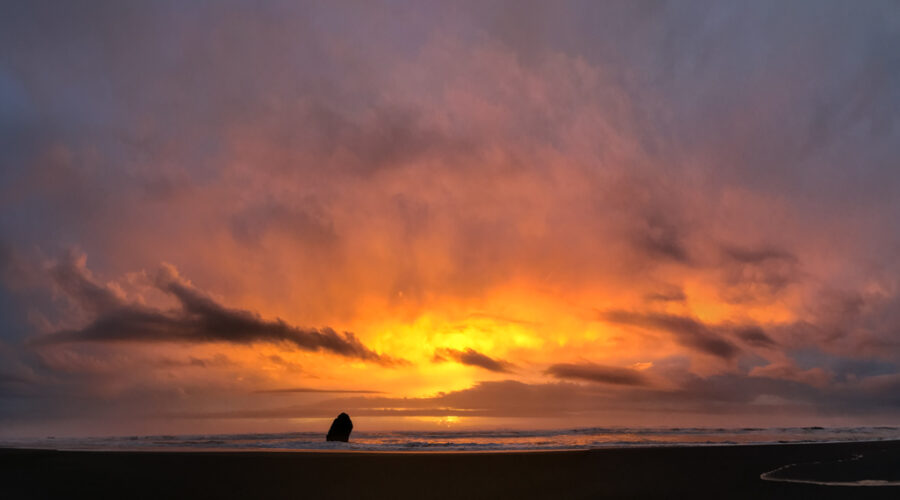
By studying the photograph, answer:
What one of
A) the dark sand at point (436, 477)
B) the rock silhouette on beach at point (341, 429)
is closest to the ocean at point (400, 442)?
the rock silhouette on beach at point (341, 429)

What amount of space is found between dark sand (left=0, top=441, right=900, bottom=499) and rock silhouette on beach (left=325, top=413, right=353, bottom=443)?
73.0 ft

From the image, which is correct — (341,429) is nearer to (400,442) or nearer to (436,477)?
(400,442)

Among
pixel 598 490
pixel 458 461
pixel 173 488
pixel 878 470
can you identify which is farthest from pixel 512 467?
pixel 878 470

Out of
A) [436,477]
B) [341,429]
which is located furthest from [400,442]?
[436,477]

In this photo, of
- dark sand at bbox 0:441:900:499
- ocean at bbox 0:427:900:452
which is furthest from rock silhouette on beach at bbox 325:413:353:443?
dark sand at bbox 0:441:900:499

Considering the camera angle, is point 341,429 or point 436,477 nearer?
point 436,477

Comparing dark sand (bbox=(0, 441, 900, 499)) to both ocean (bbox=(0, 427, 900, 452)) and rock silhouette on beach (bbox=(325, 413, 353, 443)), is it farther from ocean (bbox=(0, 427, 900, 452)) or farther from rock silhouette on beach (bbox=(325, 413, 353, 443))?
rock silhouette on beach (bbox=(325, 413, 353, 443))

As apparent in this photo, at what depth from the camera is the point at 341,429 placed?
5553cm

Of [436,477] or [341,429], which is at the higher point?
[436,477]

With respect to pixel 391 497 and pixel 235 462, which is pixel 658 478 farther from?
pixel 235 462

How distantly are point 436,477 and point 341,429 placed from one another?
3499cm

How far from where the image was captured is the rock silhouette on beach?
54625 millimetres

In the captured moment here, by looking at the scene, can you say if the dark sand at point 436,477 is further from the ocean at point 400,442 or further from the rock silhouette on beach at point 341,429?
the rock silhouette on beach at point 341,429

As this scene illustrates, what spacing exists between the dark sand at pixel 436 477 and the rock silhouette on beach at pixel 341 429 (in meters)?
22.3
